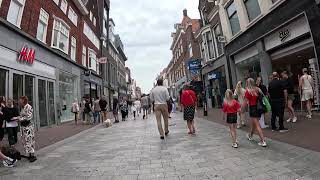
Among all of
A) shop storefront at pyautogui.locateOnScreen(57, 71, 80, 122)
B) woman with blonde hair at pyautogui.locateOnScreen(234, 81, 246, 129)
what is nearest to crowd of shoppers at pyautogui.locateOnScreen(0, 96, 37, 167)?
woman with blonde hair at pyautogui.locateOnScreen(234, 81, 246, 129)

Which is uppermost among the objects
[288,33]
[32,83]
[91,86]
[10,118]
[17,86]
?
[288,33]

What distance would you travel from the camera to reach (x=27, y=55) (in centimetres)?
1487

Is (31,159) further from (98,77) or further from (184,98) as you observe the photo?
(98,77)

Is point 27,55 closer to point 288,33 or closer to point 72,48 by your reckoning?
point 72,48

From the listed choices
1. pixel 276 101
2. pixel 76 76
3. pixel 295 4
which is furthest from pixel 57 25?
pixel 276 101

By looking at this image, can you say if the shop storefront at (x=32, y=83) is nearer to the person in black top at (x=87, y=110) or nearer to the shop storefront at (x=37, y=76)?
the shop storefront at (x=37, y=76)

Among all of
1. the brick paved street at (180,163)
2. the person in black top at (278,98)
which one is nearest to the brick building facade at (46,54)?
the brick paved street at (180,163)

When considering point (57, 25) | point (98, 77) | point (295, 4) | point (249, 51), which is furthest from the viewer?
point (98, 77)

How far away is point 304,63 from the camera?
13.0 meters

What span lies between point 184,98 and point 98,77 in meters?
26.6

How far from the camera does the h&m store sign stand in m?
14.2

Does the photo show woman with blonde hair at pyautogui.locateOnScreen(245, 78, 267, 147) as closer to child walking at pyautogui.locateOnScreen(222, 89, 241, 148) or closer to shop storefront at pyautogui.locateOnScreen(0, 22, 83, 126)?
child walking at pyautogui.locateOnScreen(222, 89, 241, 148)

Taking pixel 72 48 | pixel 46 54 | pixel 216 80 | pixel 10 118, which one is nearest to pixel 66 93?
pixel 72 48

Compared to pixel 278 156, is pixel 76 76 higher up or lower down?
higher up
